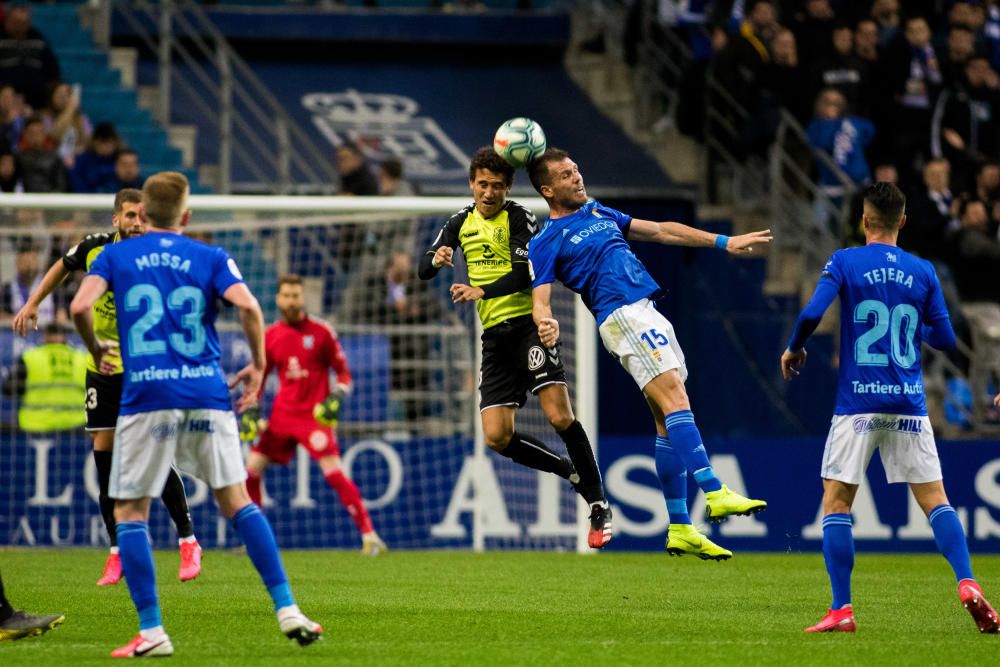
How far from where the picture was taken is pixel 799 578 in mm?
12445

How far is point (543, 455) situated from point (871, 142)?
1023cm

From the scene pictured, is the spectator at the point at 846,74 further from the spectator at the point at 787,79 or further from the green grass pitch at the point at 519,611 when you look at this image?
the green grass pitch at the point at 519,611

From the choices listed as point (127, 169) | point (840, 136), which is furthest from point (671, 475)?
point (840, 136)

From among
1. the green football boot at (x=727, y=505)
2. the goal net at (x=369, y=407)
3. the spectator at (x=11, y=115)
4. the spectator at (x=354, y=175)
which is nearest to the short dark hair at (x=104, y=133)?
the spectator at (x=11, y=115)

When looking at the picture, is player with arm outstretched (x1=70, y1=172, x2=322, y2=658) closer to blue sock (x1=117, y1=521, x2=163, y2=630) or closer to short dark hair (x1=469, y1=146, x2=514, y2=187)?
blue sock (x1=117, y1=521, x2=163, y2=630)

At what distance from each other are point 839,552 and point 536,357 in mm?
3051

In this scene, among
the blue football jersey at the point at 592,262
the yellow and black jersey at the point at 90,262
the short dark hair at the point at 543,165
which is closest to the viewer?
the blue football jersey at the point at 592,262

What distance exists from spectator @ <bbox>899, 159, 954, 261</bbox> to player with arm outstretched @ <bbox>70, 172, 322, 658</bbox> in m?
12.5

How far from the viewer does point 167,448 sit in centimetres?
743

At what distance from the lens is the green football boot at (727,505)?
8.96 metres

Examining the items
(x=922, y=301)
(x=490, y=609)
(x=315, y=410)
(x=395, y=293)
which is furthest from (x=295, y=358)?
(x=922, y=301)

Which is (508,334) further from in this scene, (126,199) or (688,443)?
(126,199)

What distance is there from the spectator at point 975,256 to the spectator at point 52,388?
9.16 metres

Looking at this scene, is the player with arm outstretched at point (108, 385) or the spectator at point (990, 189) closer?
the player with arm outstretched at point (108, 385)
